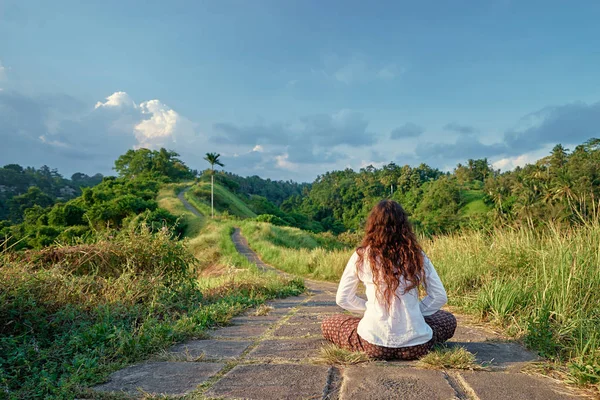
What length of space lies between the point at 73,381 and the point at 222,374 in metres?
0.82

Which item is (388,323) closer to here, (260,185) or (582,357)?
(582,357)

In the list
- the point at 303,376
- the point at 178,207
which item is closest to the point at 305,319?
the point at 303,376

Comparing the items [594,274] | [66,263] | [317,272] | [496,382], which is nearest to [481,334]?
[594,274]

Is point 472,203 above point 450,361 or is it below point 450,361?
above

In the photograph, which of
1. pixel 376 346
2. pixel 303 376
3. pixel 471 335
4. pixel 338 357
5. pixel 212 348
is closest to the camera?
pixel 303 376

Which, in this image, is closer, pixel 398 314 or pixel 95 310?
pixel 398 314

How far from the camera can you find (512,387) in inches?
86.0

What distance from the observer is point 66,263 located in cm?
481

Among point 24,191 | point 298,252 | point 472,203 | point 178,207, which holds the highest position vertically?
point 24,191

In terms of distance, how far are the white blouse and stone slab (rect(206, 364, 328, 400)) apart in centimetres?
46

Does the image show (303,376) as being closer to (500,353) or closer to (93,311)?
(500,353)

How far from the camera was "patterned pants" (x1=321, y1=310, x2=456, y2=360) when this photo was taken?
2.71 m

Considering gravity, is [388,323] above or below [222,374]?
above

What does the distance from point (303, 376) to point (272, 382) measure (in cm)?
20
